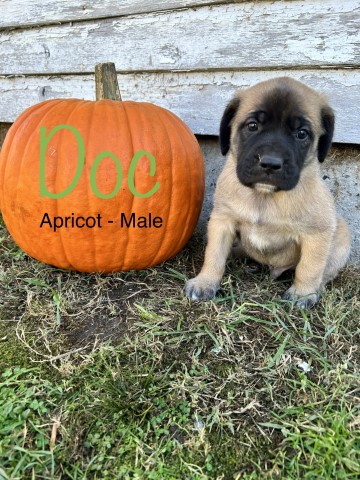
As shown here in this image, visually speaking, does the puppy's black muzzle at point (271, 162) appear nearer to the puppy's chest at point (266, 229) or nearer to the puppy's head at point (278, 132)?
the puppy's head at point (278, 132)

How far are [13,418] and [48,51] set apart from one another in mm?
3231

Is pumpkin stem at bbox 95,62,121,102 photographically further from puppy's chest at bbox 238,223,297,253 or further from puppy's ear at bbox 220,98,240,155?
puppy's chest at bbox 238,223,297,253

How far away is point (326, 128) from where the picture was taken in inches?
89.1

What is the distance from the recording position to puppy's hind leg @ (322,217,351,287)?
2.56 metres

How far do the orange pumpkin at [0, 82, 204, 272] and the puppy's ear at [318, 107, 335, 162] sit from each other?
2.44 feet

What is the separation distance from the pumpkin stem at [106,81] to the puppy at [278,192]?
74 cm

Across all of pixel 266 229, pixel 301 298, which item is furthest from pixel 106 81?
pixel 301 298

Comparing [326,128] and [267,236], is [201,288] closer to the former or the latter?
[267,236]

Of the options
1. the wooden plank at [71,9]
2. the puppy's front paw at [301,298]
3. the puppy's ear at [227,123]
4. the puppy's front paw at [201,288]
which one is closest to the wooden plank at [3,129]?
the wooden plank at [71,9]

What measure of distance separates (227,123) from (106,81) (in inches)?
31.5

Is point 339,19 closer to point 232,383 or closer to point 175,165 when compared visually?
point 175,165

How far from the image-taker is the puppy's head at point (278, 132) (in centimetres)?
198

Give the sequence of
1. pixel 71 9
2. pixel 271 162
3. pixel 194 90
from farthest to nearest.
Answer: pixel 71 9 < pixel 194 90 < pixel 271 162

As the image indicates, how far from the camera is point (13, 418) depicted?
5.18 ft
